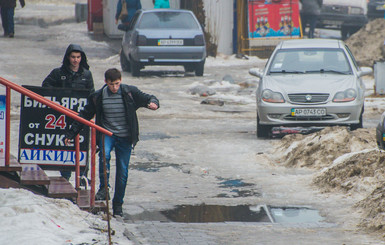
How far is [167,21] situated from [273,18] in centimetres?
541

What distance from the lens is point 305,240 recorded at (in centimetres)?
723

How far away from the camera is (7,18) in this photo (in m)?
26.4

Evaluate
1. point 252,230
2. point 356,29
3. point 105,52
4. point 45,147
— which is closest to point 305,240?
point 252,230

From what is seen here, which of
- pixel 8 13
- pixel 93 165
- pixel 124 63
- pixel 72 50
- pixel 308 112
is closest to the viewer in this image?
pixel 93 165

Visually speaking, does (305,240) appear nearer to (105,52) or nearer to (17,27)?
(105,52)

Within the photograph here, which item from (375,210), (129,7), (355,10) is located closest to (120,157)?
(375,210)

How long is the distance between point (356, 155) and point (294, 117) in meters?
3.30

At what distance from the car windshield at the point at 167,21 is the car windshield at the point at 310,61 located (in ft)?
25.4

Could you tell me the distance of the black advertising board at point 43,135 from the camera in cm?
845

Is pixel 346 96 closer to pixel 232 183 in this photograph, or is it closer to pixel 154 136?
pixel 154 136

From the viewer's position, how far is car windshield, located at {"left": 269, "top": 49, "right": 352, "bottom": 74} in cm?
1441

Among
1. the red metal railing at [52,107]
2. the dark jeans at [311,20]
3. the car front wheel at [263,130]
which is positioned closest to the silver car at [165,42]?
the dark jeans at [311,20]

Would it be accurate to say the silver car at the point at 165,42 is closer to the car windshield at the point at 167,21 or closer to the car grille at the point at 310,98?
the car windshield at the point at 167,21

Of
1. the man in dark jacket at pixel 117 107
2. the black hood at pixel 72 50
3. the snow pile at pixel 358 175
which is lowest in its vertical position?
the snow pile at pixel 358 175
